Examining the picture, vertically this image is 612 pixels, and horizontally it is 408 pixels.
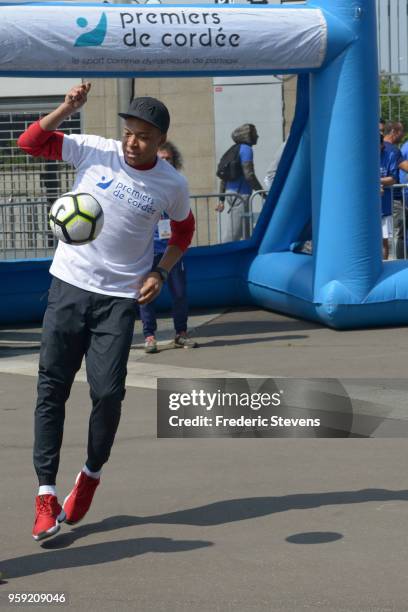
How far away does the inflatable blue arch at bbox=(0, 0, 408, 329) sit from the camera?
10.9m

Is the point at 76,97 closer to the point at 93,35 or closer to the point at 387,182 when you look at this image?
the point at 93,35

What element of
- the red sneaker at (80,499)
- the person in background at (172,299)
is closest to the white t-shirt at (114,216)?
the red sneaker at (80,499)

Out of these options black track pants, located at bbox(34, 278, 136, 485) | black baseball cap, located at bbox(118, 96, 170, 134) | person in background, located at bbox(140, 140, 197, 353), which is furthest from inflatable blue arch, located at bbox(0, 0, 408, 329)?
black track pants, located at bbox(34, 278, 136, 485)

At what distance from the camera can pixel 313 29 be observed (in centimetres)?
1160

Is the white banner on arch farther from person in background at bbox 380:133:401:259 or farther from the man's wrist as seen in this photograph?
the man's wrist

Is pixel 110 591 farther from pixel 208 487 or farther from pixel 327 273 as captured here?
pixel 327 273

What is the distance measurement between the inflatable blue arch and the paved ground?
2578 mm

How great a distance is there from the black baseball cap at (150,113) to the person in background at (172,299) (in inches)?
205

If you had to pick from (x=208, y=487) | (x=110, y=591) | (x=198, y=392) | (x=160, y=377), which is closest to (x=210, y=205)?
(x=160, y=377)

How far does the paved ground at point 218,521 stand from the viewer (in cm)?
463

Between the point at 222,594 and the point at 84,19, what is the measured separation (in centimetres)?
733

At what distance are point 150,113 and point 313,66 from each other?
254 inches

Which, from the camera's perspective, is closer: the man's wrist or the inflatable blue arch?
the man's wrist

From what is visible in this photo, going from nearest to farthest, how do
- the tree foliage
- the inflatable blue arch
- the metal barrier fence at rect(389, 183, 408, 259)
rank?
the inflatable blue arch → the metal barrier fence at rect(389, 183, 408, 259) → the tree foliage
